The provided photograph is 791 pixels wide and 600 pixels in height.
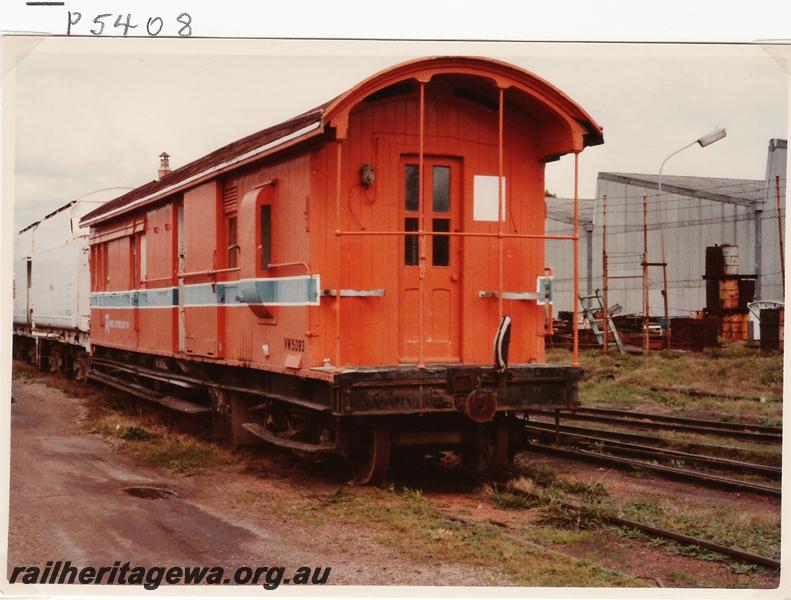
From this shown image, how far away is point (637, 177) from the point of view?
3034 centimetres

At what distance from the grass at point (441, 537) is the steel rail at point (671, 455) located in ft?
12.2

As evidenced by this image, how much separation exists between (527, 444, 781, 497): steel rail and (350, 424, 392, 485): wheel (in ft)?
6.52

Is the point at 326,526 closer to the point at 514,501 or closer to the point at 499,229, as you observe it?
the point at 514,501

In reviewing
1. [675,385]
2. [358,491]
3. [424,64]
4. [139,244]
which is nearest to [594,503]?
[358,491]

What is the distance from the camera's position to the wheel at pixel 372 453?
30.7 ft

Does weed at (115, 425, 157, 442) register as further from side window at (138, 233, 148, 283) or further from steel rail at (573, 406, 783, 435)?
steel rail at (573, 406, 783, 435)

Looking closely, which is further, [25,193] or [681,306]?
[681,306]

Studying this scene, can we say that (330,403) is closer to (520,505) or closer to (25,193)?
(520,505)

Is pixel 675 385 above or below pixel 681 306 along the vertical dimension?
below

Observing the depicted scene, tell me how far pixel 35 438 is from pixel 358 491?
594 centimetres

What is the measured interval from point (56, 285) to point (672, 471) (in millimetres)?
15364

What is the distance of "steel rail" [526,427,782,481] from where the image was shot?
34.5 feet

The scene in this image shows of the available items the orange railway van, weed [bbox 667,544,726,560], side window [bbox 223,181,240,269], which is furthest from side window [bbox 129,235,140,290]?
weed [bbox 667,544,726,560]

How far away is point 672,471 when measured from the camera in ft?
34.2
